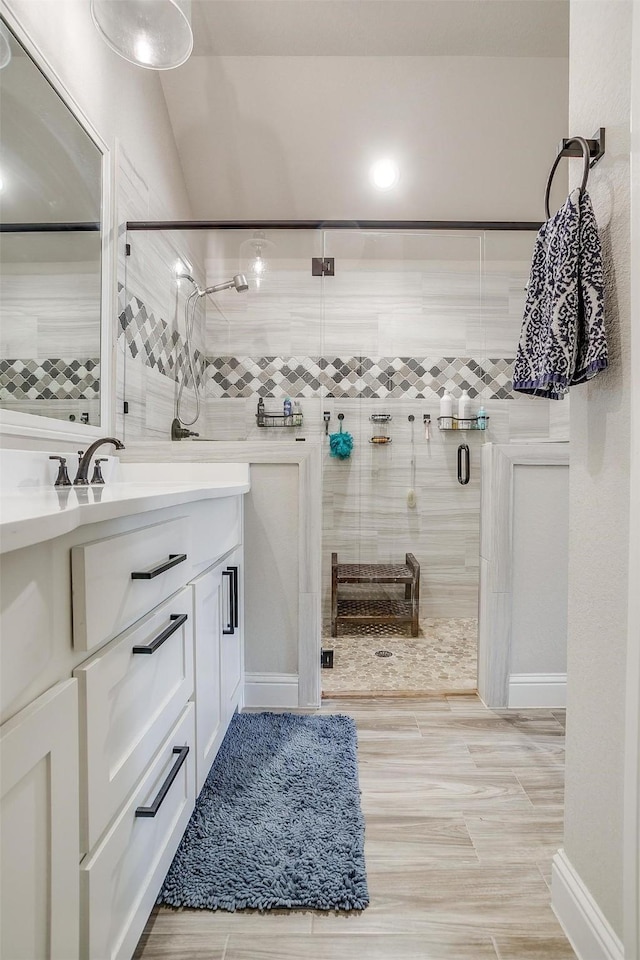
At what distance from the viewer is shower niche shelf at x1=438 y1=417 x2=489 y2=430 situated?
258cm

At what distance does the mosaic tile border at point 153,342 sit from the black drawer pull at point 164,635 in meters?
1.38

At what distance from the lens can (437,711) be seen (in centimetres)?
197

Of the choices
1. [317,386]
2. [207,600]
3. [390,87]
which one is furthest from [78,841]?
[390,87]

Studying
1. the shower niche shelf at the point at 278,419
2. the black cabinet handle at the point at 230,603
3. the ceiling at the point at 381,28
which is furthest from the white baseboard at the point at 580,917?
the ceiling at the point at 381,28

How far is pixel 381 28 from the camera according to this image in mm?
2611

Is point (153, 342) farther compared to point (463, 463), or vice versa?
point (463, 463)

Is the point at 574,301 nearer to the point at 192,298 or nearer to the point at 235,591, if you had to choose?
the point at 235,591

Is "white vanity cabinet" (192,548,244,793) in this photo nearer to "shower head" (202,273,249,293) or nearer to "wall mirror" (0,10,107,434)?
"wall mirror" (0,10,107,434)

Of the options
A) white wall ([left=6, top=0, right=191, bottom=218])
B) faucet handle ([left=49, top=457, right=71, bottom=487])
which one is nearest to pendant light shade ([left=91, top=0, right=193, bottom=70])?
white wall ([left=6, top=0, right=191, bottom=218])

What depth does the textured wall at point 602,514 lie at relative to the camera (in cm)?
88

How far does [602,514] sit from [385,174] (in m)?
2.90

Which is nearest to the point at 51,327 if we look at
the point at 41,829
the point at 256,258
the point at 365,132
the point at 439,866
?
the point at 256,258

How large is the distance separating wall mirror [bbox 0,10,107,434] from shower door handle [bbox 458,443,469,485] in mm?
1657

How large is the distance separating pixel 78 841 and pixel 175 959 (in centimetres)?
51
